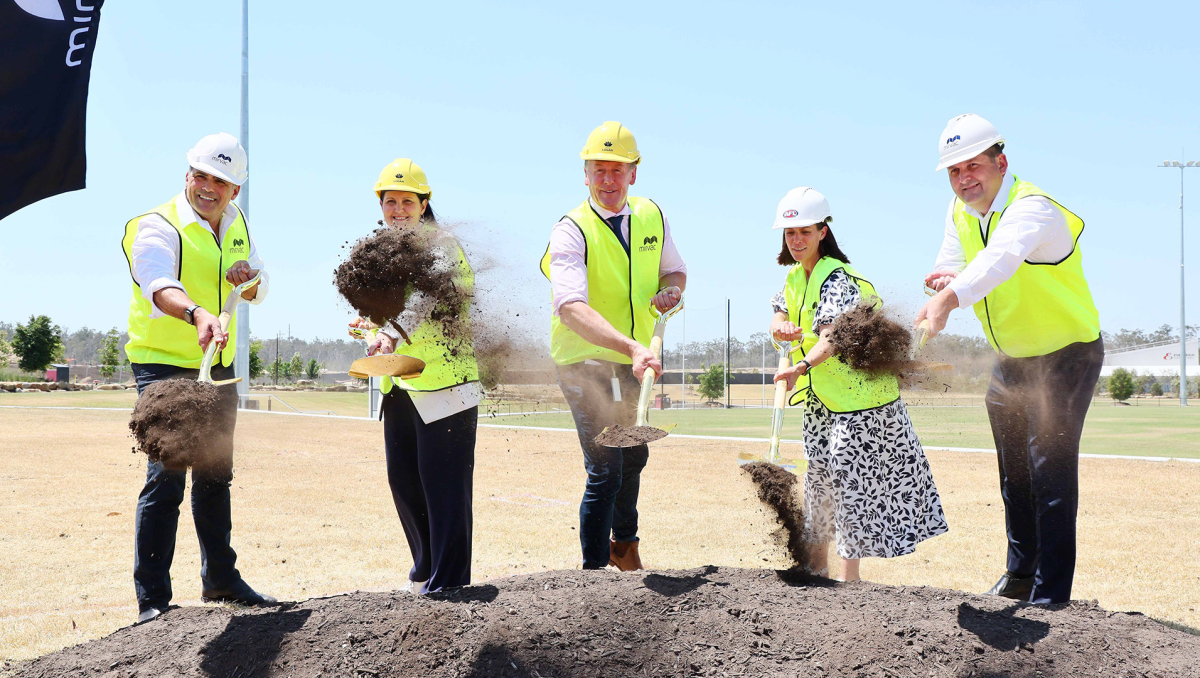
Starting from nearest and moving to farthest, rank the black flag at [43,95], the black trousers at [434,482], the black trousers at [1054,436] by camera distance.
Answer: the black trousers at [434,482] < the black trousers at [1054,436] < the black flag at [43,95]

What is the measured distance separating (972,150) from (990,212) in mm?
295

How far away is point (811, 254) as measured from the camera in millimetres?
4410

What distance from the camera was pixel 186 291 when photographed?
4.09 meters

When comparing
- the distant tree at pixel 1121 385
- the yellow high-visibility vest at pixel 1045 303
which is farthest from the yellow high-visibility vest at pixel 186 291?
the distant tree at pixel 1121 385

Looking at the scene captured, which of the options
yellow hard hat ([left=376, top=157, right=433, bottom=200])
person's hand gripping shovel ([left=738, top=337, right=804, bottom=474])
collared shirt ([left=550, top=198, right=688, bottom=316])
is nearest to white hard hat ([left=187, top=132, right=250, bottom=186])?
yellow hard hat ([left=376, top=157, right=433, bottom=200])

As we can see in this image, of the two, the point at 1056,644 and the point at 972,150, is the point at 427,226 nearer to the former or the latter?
the point at 972,150

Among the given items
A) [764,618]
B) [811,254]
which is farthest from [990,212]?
[764,618]

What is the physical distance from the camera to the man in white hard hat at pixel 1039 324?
12.3ft

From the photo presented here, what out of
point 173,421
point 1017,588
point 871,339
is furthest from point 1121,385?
point 173,421

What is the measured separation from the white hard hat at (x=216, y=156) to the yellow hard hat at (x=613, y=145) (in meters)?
1.64

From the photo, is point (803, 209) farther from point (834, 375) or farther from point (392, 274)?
point (392, 274)

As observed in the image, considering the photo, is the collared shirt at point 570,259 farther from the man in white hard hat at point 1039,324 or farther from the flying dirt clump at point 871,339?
the man in white hard hat at point 1039,324

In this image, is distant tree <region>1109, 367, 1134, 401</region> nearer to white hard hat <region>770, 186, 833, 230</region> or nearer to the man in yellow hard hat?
white hard hat <region>770, 186, 833, 230</region>

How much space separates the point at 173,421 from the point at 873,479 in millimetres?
3103
